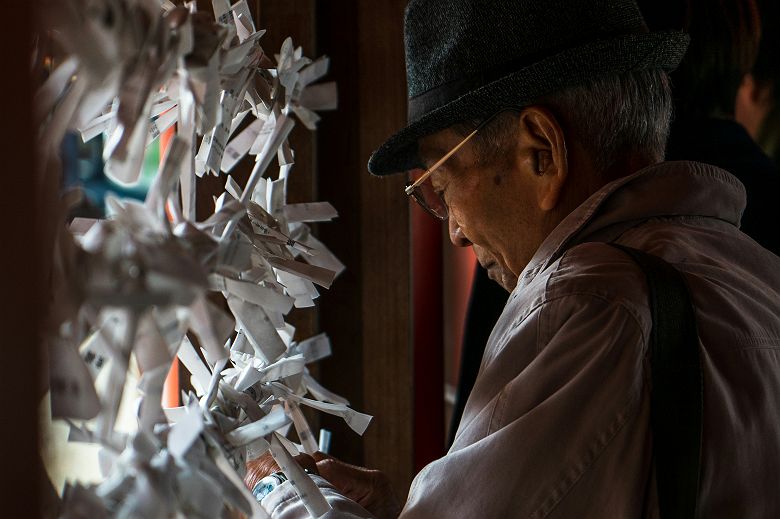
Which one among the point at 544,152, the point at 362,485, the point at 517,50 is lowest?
the point at 362,485

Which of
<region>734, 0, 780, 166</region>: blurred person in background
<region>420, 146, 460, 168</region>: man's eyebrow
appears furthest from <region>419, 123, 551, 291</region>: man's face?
<region>734, 0, 780, 166</region>: blurred person in background

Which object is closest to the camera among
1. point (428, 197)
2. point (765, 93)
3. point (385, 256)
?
point (428, 197)

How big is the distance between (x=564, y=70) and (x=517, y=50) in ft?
0.26

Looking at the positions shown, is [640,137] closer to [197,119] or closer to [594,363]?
[594,363]

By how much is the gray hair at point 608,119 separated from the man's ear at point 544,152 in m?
0.02

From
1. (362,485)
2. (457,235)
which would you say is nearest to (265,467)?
(362,485)

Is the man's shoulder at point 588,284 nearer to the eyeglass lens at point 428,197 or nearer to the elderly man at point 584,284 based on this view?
the elderly man at point 584,284

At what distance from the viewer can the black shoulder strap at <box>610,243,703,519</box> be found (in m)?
0.74

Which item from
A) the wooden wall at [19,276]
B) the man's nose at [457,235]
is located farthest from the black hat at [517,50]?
the wooden wall at [19,276]

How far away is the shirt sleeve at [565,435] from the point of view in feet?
2.37

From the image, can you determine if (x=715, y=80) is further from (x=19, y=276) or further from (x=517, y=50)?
(x=19, y=276)

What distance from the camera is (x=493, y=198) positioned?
3.42 ft

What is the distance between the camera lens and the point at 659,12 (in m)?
2.20

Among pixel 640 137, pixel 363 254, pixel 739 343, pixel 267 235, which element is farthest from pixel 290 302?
pixel 363 254
